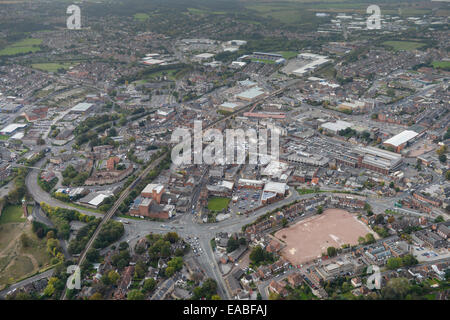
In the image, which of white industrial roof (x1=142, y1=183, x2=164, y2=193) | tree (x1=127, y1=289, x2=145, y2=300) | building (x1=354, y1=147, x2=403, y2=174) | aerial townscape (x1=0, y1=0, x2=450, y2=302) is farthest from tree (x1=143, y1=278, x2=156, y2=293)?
building (x1=354, y1=147, x2=403, y2=174)

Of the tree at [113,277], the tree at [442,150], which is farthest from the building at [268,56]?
the tree at [113,277]

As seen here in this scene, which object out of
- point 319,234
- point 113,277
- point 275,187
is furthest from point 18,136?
point 319,234

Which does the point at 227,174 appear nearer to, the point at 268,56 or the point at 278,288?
the point at 278,288

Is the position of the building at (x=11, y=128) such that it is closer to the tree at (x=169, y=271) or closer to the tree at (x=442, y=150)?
the tree at (x=169, y=271)

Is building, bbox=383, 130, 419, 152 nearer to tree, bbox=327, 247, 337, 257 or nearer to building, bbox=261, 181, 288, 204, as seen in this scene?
building, bbox=261, 181, 288, 204

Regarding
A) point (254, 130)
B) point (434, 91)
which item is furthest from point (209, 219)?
point (434, 91)

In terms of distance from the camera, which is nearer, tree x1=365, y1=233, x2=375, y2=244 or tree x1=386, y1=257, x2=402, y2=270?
tree x1=386, y1=257, x2=402, y2=270
